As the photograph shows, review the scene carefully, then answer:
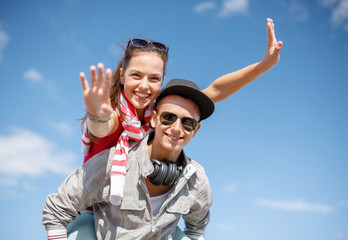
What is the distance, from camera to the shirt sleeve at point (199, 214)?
15.9ft

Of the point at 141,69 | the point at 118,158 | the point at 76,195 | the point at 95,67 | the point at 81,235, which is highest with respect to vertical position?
the point at 141,69

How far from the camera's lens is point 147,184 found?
14.9ft

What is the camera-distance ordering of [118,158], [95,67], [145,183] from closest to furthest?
1. [95,67]
2. [118,158]
3. [145,183]

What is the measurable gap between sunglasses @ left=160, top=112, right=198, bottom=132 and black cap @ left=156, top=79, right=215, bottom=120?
28 cm

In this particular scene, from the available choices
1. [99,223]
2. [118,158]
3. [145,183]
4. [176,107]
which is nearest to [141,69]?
[176,107]

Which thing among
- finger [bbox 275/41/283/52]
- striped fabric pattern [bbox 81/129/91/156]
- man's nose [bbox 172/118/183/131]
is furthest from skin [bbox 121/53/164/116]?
finger [bbox 275/41/283/52]

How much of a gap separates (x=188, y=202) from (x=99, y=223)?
1.20 metres

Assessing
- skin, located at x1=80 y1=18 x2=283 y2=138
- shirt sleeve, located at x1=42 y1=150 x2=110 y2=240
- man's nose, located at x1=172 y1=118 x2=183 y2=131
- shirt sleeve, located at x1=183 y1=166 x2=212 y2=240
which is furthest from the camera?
shirt sleeve, located at x1=183 y1=166 x2=212 y2=240

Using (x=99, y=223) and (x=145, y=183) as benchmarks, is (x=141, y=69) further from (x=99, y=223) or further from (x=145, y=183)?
(x=99, y=223)

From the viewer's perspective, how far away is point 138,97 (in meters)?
4.32

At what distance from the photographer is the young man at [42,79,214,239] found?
4.21m

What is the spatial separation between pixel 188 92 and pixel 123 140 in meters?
1.03

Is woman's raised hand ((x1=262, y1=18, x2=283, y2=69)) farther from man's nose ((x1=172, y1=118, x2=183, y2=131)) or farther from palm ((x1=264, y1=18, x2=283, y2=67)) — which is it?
man's nose ((x1=172, y1=118, x2=183, y2=131))

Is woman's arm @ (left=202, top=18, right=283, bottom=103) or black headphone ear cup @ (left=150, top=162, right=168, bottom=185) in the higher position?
woman's arm @ (left=202, top=18, right=283, bottom=103)
